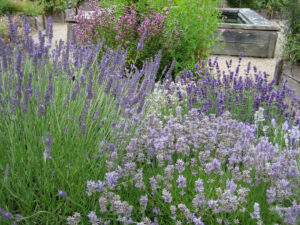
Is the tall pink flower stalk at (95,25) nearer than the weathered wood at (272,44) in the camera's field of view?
Yes

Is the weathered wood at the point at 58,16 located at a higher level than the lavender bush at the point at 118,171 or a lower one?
lower

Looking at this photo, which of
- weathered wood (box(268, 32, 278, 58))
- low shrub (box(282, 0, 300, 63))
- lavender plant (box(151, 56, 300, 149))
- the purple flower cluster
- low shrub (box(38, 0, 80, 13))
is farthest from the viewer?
low shrub (box(38, 0, 80, 13))

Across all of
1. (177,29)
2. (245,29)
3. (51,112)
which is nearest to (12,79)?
(51,112)

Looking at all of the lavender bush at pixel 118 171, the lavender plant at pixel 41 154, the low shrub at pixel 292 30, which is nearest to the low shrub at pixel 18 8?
the low shrub at pixel 292 30

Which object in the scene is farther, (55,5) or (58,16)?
(55,5)

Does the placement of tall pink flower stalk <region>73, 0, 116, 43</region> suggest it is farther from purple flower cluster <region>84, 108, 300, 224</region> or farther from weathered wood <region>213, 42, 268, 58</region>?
weathered wood <region>213, 42, 268, 58</region>

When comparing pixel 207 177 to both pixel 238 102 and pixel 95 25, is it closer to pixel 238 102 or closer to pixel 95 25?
pixel 238 102

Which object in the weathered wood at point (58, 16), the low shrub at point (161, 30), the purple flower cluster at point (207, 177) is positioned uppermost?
the low shrub at point (161, 30)

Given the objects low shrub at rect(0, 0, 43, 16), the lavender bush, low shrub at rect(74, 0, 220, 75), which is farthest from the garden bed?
low shrub at rect(0, 0, 43, 16)

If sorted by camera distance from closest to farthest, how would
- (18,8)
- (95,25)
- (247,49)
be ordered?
1. (95,25)
2. (247,49)
3. (18,8)

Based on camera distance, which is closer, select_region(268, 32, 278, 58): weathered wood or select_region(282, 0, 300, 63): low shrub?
select_region(282, 0, 300, 63): low shrub

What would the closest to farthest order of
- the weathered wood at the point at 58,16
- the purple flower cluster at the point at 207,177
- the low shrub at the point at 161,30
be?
1. the purple flower cluster at the point at 207,177
2. the low shrub at the point at 161,30
3. the weathered wood at the point at 58,16

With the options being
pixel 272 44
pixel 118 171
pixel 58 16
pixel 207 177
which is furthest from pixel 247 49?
pixel 58 16

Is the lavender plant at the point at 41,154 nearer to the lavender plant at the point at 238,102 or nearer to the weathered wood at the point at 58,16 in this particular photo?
the lavender plant at the point at 238,102
